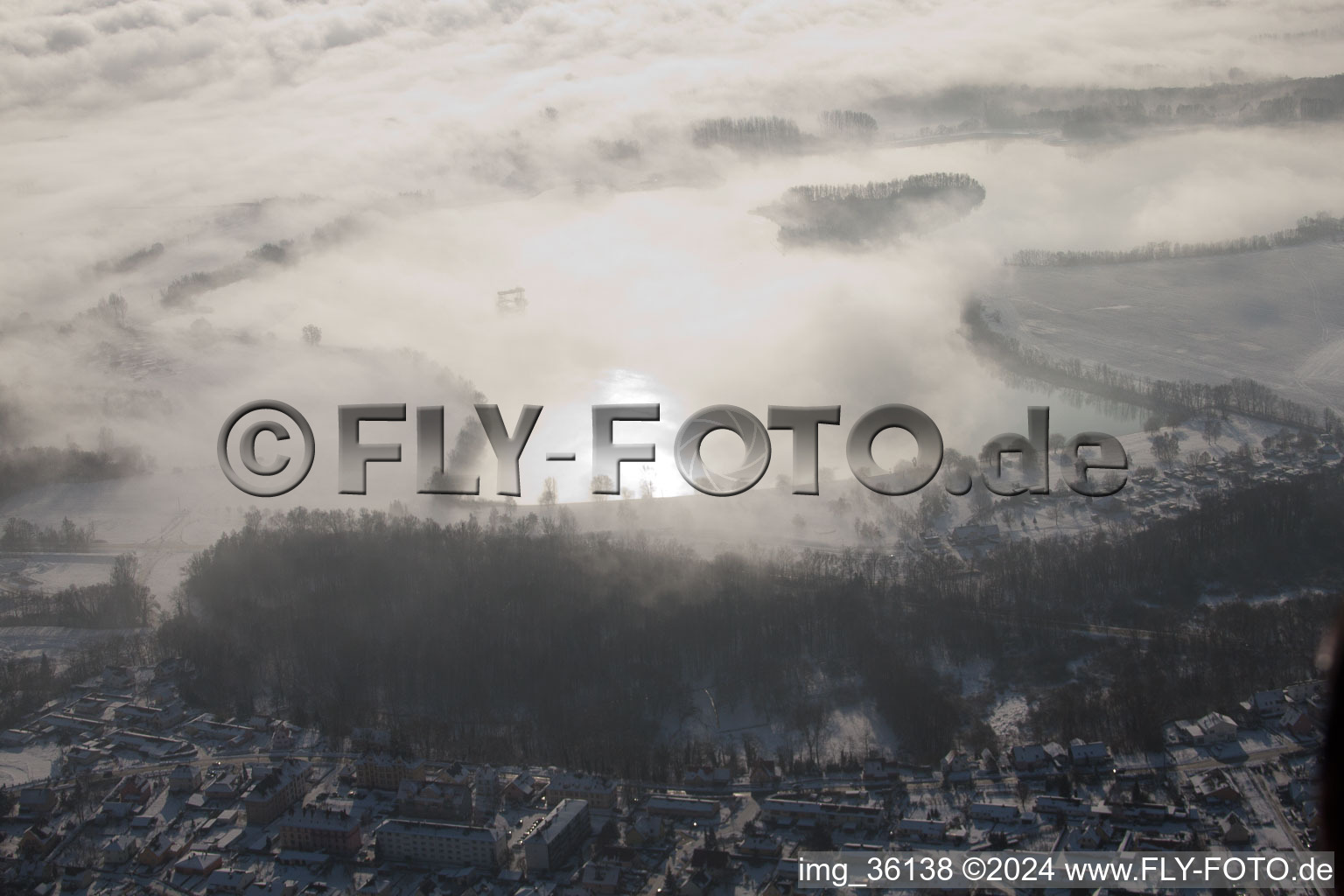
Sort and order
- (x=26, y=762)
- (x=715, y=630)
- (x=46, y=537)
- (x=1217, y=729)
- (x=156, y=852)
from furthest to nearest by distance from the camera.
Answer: (x=46, y=537)
(x=715, y=630)
(x=26, y=762)
(x=1217, y=729)
(x=156, y=852)

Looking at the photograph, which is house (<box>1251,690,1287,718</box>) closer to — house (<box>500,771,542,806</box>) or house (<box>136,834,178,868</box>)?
house (<box>500,771,542,806</box>)

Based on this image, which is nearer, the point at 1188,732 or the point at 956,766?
the point at 956,766

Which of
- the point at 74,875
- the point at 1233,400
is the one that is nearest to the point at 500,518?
the point at 74,875

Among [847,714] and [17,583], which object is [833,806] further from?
[17,583]

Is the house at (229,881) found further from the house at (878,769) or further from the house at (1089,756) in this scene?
the house at (1089,756)

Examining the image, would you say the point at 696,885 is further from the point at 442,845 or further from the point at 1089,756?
the point at 1089,756

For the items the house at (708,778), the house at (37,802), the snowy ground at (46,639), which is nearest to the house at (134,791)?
the house at (37,802)

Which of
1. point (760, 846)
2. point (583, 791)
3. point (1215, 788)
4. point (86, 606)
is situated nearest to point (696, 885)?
point (760, 846)
